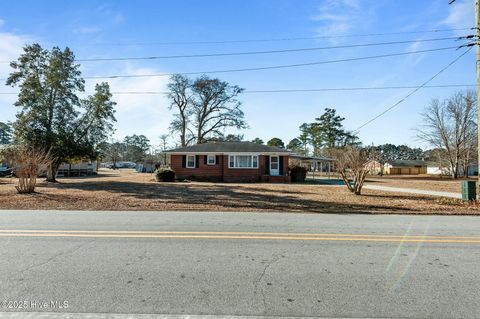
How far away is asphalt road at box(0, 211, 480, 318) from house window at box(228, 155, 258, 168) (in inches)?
889

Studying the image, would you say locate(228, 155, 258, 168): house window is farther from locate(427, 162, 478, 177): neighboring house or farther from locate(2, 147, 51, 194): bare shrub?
locate(427, 162, 478, 177): neighboring house

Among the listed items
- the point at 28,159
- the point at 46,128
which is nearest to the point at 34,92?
the point at 46,128

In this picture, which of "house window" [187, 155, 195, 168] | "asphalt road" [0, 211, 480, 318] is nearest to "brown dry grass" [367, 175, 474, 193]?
"house window" [187, 155, 195, 168]

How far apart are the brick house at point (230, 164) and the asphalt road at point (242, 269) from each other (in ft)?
73.3

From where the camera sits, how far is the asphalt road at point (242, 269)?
11.9ft

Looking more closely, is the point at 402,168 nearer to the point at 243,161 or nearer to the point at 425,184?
the point at 425,184

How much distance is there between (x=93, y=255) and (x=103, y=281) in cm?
133

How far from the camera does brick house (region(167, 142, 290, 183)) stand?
1209 inches

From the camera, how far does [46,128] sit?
25.4 metres

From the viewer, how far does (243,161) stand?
102 ft

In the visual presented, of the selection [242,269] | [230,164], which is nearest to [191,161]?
[230,164]

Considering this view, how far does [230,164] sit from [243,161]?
48.0 inches

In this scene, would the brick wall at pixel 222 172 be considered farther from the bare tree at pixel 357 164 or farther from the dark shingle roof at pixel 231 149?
the bare tree at pixel 357 164

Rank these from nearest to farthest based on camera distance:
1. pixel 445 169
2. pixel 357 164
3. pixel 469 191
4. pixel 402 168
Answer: pixel 469 191 → pixel 357 164 → pixel 445 169 → pixel 402 168
